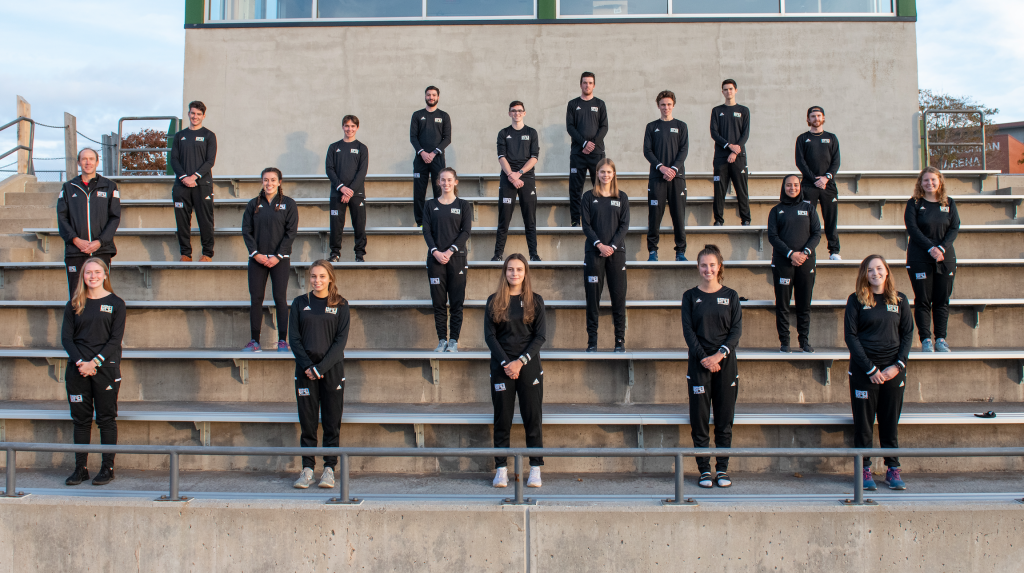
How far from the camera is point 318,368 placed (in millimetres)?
5125

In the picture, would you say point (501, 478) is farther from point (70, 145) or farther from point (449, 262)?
point (70, 145)

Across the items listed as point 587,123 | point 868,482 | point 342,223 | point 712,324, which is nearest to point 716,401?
point 712,324

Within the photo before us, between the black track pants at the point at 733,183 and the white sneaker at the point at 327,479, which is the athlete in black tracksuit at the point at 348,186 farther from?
the black track pants at the point at 733,183

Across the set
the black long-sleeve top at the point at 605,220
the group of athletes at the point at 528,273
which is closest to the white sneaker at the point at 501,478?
the group of athletes at the point at 528,273

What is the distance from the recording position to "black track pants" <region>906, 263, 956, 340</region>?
6.37 metres

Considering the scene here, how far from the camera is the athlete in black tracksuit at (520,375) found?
5172 millimetres

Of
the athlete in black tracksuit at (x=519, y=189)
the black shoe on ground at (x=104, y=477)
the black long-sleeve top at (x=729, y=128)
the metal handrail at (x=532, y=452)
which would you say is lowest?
the black shoe on ground at (x=104, y=477)

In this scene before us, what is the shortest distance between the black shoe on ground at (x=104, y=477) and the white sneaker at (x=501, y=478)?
124 inches

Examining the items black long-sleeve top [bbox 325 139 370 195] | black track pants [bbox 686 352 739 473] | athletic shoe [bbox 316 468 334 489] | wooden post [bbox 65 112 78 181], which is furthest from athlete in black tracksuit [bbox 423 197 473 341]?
wooden post [bbox 65 112 78 181]

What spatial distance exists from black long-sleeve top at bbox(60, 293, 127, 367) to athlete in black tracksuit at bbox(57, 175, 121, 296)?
151cm

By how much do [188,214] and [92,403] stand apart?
321cm

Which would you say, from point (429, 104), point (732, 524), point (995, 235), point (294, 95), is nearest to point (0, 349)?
point (429, 104)

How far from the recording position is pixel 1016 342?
686 centimetres

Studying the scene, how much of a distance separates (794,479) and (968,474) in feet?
4.97
